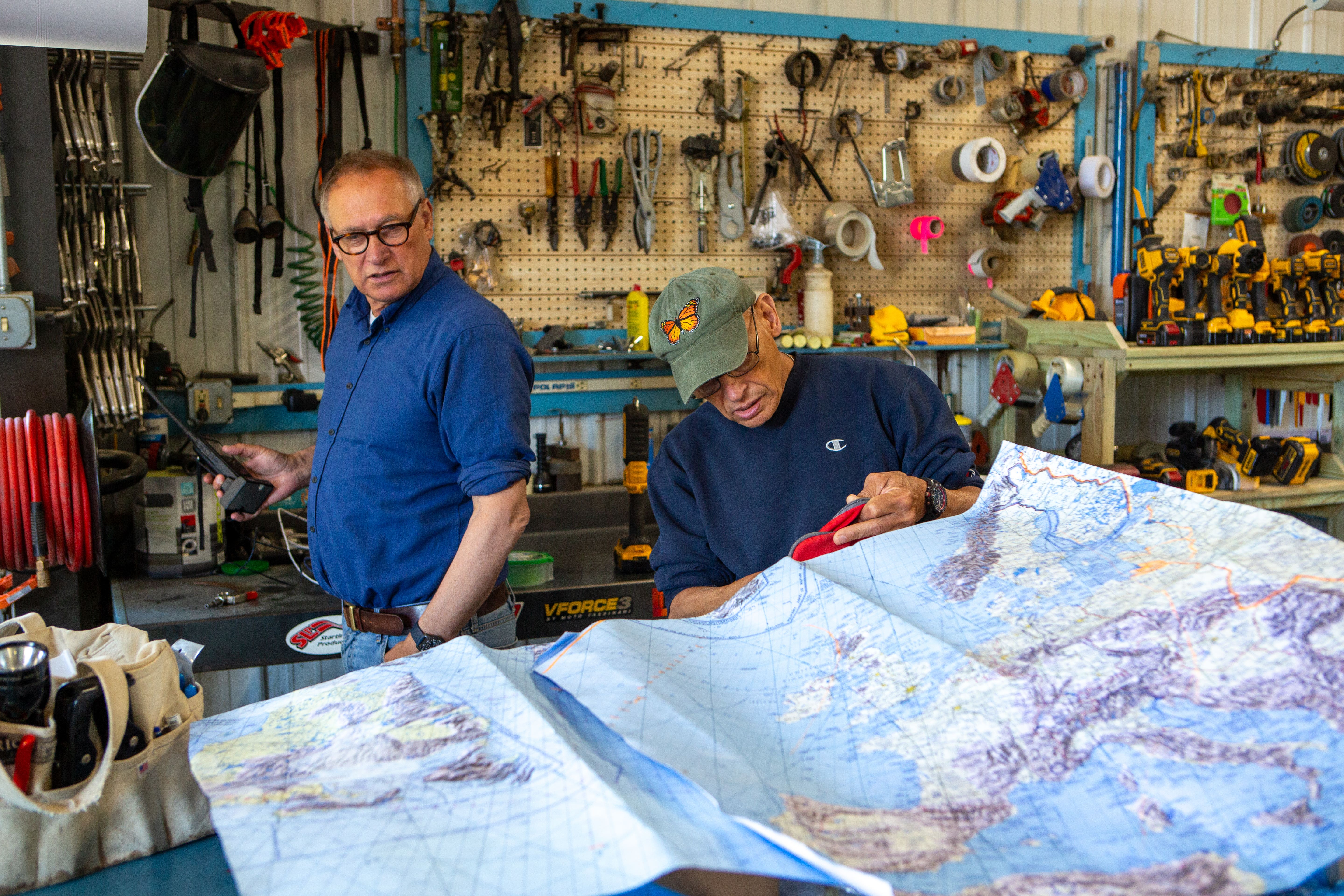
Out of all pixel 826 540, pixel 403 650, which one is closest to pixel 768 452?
pixel 826 540

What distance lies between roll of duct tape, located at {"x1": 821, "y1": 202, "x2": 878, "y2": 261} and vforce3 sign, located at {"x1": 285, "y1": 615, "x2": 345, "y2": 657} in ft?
7.38

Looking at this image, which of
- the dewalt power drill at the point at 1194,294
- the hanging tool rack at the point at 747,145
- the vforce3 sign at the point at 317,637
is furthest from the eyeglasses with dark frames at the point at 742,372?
the dewalt power drill at the point at 1194,294

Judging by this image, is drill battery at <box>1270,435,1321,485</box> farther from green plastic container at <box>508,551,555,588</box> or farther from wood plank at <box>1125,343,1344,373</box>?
green plastic container at <box>508,551,555,588</box>

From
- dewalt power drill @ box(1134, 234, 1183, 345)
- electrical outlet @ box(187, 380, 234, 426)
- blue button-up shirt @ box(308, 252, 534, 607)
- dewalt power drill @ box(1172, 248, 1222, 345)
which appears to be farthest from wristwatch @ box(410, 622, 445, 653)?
dewalt power drill @ box(1172, 248, 1222, 345)

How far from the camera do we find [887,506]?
1541mm

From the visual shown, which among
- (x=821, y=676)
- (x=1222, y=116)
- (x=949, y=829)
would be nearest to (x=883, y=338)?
(x=1222, y=116)

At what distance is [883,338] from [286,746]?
9.50 feet

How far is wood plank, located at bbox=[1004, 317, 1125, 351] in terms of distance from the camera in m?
3.42

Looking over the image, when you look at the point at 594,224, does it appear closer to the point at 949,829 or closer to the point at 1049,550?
the point at 1049,550

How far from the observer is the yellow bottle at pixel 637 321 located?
11.0ft

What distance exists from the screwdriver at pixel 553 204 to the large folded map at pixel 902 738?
2333mm

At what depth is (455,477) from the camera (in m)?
1.89

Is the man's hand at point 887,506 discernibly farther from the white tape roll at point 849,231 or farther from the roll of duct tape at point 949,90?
the roll of duct tape at point 949,90

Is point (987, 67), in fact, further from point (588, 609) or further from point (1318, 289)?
point (588, 609)
